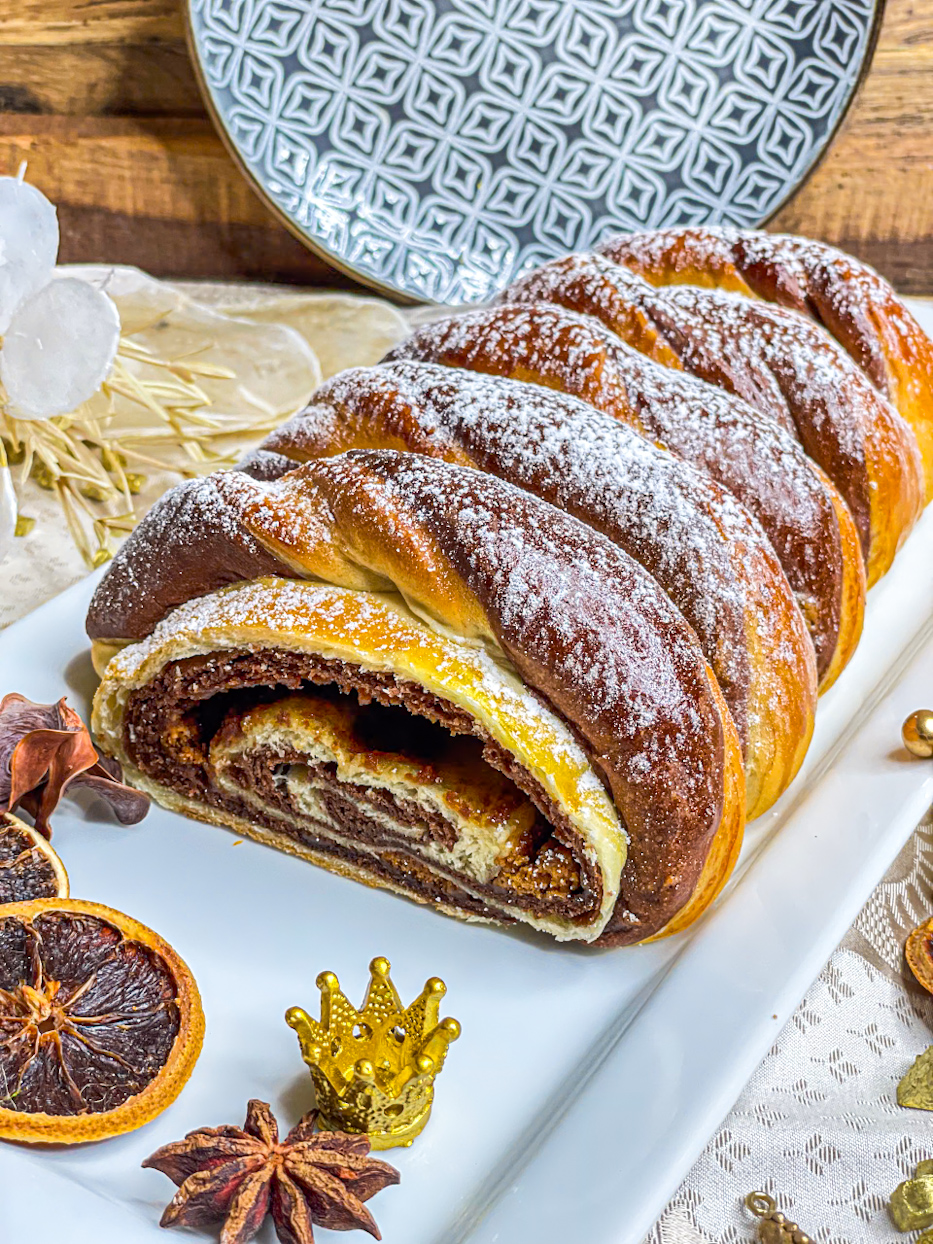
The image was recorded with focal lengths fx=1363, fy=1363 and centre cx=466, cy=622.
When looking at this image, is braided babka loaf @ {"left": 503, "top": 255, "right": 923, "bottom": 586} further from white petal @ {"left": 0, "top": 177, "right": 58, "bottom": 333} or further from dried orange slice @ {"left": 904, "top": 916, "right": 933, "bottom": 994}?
white petal @ {"left": 0, "top": 177, "right": 58, "bottom": 333}

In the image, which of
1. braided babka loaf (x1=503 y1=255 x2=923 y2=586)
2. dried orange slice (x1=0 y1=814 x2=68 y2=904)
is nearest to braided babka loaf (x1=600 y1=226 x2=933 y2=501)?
braided babka loaf (x1=503 y1=255 x2=923 y2=586)

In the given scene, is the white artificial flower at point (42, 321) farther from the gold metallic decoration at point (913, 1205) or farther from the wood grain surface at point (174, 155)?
the gold metallic decoration at point (913, 1205)

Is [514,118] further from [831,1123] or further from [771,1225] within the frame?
[771,1225]

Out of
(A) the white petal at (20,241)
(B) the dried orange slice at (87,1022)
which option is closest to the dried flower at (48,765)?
(B) the dried orange slice at (87,1022)

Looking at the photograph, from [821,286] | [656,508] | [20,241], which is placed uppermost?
[821,286]

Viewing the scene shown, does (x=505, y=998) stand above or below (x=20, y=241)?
below

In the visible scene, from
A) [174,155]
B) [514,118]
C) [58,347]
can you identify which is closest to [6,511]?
[58,347]

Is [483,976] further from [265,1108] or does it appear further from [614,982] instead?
[265,1108]
